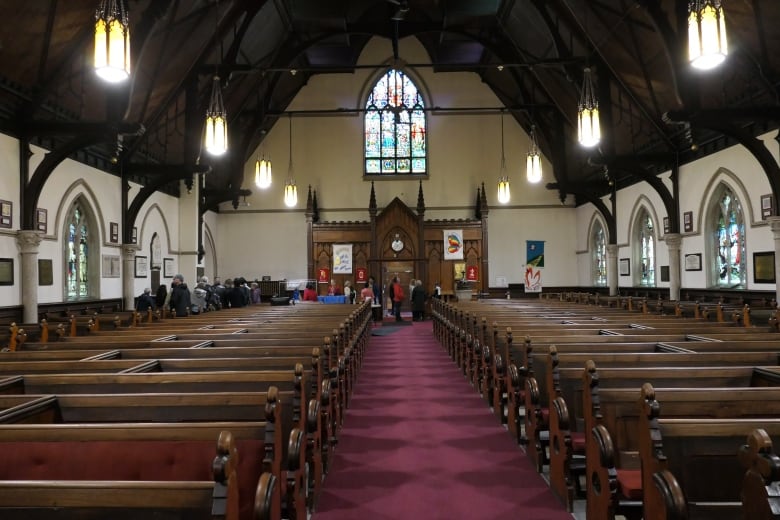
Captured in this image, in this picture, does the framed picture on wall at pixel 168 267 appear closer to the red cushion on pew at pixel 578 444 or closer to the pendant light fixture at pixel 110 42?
the pendant light fixture at pixel 110 42

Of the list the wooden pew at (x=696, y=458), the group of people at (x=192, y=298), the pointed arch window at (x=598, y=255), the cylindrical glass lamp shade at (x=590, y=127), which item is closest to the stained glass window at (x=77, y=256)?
the group of people at (x=192, y=298)

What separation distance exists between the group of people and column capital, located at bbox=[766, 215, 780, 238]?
9564mm

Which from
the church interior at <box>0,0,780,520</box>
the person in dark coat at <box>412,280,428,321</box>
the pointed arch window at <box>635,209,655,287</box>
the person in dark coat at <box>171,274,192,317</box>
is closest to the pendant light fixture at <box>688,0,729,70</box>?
the church interior at <box>0,0,780,520</box>

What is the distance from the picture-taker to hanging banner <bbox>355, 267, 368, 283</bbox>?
19.0 metres

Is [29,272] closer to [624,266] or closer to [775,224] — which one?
[775,224]

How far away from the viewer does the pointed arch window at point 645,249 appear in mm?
14992

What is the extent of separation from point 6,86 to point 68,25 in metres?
1.28

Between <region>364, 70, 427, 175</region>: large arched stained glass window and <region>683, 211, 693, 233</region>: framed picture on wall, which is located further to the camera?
<region>364, 70, 427, 175</region>: large arched stained glass window

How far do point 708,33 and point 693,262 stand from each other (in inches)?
338

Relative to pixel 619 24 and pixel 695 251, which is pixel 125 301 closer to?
pixel 619 24

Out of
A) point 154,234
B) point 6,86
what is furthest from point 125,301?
point 6,86

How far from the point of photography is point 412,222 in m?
19.0

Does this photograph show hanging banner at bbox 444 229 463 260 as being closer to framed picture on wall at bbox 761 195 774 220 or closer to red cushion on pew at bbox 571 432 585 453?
framed picture on wall at bbox 761 195 774 220

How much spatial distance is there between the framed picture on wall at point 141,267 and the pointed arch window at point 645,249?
494 inches
